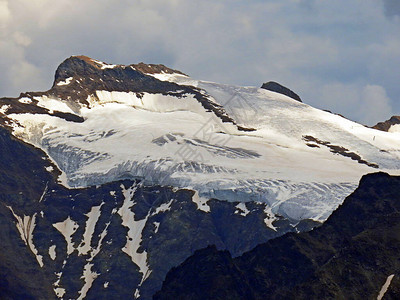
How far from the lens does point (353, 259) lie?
192125mm

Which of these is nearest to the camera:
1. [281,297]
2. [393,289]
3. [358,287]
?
[393,289]

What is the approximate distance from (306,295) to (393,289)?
3129 cm

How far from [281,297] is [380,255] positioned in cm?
1830

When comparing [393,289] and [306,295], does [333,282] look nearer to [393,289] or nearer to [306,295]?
[306,295]

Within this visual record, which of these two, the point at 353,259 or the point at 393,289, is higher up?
the point at 353,259

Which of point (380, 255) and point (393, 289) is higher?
point (380, 255)

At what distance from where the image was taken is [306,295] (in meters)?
188

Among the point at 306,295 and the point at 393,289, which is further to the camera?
the point at 306,295

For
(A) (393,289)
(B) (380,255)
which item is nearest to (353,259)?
(B) (380,255)

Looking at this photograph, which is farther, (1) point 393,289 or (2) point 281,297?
(2) point 281,297

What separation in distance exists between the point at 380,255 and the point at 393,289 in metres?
36.0

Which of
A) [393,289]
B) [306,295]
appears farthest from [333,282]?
[393,289]

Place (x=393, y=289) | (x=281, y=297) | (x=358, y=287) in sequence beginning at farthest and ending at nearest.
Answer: (x=281, y=297) → (x=358, y=287) → (x=393, y=289)

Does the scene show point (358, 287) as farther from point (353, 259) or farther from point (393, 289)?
point (393, 289)
